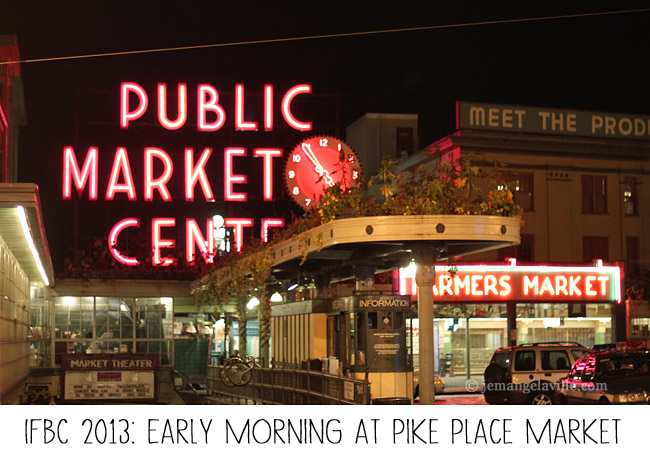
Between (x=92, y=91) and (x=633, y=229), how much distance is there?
27.6 metres

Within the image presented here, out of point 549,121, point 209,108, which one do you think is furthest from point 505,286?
point 209,108

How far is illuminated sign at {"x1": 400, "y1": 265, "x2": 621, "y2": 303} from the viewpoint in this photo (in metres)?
39.2

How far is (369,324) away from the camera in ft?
63.6

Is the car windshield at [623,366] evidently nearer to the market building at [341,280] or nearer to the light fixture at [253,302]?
the market building at [341,280]

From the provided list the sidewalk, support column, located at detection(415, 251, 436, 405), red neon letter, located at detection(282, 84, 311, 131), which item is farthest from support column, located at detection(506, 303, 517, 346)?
support column, located at detection(415, 251, 436, 405)

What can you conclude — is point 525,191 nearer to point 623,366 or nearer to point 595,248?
point 595,248

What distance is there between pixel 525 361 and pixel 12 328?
13641 mm

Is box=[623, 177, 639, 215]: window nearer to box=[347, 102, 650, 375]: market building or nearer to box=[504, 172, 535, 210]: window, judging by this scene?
box=[347, 102, 650, 375]: market building

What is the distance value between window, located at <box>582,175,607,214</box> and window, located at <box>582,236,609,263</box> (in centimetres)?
134

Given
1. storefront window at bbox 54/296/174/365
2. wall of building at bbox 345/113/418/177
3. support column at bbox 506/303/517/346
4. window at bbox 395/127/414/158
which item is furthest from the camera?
wall of building at bbox 345/113/418/177

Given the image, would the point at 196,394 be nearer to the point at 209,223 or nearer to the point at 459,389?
the point at 459,389

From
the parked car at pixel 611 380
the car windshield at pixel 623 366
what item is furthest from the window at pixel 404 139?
the car windshield at pixel 623 366

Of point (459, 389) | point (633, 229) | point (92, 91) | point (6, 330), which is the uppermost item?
point (92, 91)

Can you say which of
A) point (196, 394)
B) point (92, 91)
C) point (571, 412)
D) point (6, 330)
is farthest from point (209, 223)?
point (571, 412)
